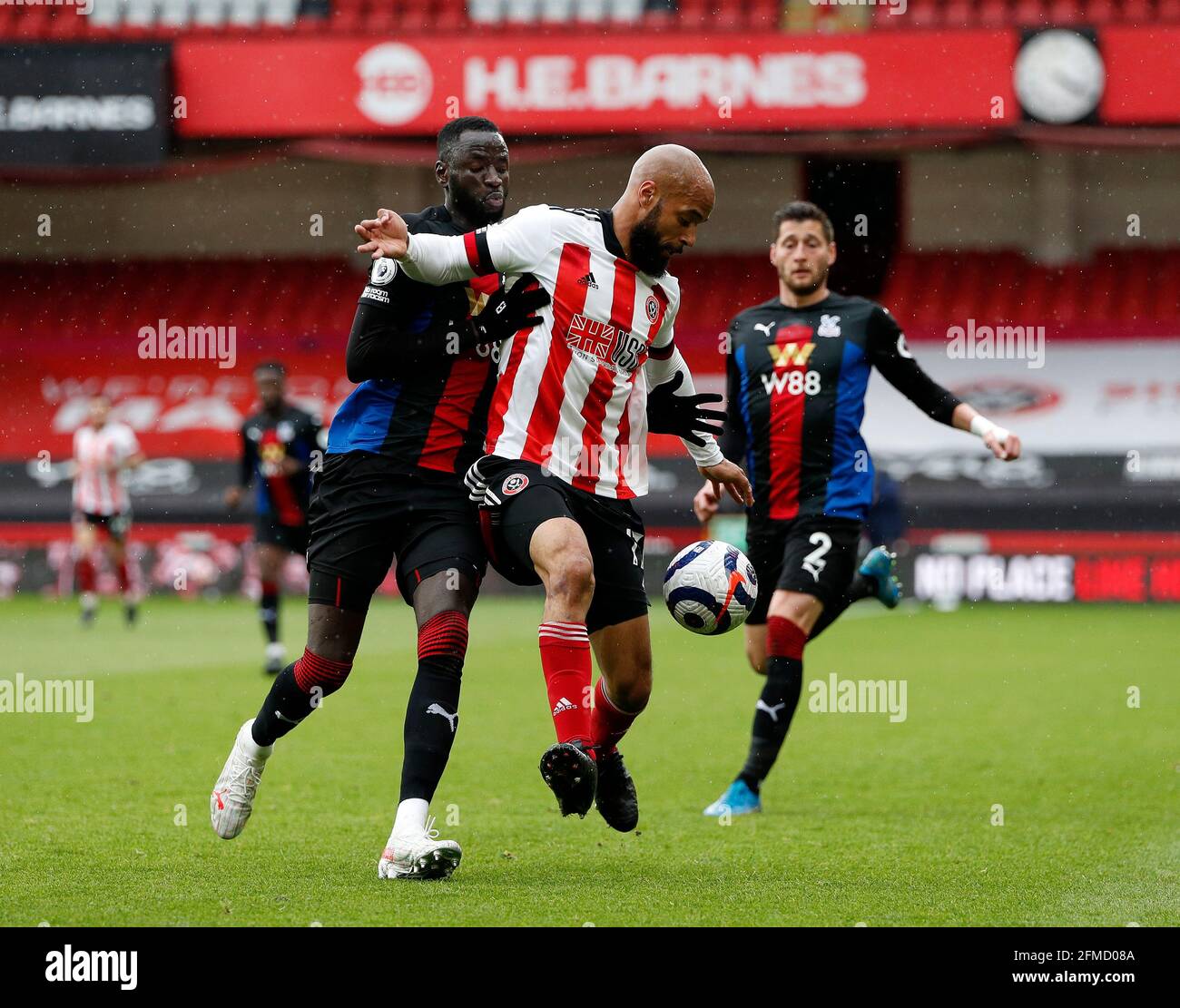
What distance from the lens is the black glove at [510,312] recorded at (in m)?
5.44

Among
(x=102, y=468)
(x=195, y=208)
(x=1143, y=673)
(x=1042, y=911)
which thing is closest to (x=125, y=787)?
(x=1042, y=911)

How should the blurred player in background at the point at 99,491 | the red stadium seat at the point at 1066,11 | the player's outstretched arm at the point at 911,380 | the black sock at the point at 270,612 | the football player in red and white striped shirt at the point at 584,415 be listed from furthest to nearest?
the red stadium seat at the point at 1066,11
the blurred player in background at the point at 99,491
the black sock at the point at 270,612
the player's outstretched arm at the point at 911,380
the football player in red and white striped shirt at the point at 584,415

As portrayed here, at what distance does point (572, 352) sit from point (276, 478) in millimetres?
8007

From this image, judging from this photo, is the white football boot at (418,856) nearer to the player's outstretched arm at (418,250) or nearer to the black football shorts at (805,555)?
the player's outstretched arm at (418,250)

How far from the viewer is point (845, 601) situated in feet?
24.2

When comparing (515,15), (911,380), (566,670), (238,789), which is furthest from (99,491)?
(566,670)

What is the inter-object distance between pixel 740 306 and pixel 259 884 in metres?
19.4

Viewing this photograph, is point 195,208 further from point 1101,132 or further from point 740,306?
point 1101,132

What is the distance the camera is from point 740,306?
2389cm

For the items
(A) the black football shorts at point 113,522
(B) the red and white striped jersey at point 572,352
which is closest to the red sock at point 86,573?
(A) the black football shorts at point 113,522

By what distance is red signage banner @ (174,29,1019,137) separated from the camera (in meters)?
21.0

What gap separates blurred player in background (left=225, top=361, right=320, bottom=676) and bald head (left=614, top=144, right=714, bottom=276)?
7.73 m

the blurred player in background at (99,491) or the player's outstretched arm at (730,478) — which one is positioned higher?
the player's outstretched arm at (730,478)

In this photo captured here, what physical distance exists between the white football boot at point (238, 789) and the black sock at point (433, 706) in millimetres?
668
